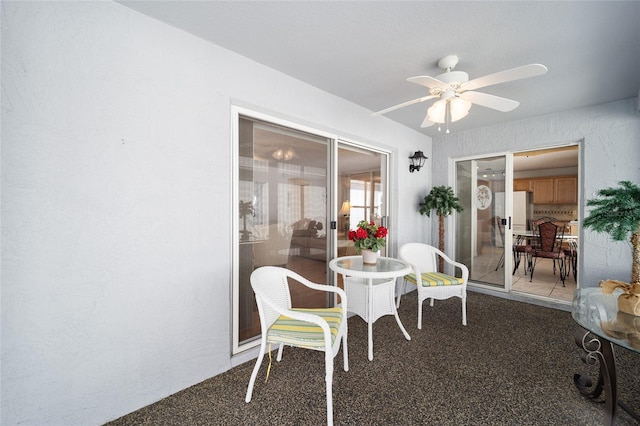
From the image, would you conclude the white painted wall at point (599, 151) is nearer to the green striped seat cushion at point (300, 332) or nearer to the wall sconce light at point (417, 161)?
the wall sconce light at point (417, 161)

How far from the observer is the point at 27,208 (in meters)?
1.40

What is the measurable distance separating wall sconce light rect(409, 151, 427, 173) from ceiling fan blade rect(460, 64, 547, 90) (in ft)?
6.32

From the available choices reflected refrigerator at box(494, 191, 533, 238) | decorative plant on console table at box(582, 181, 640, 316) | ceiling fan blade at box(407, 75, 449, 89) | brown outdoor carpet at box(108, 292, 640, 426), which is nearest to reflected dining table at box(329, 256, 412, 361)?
brown outdoor carpet at box(108, 292, 640, 426)

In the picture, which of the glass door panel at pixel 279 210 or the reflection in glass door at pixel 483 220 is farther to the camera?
the reflection in glass door at pixel 483 220

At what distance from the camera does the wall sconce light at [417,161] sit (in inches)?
154

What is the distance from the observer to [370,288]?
238 centimetres

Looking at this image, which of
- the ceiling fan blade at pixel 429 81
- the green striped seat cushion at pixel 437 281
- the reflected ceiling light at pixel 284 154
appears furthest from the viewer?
the green striped seat cushion at pixel 437 281

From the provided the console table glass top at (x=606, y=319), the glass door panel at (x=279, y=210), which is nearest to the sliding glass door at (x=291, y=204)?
the glass door panel at (x=279, y=210)

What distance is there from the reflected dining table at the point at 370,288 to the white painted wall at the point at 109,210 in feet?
3.52

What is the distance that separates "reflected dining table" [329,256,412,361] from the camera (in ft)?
7.59

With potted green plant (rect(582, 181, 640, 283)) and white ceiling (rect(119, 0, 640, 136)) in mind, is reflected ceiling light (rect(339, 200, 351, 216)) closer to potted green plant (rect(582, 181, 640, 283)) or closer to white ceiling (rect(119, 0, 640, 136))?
white ceiling (rect(119, 0, 640, 136))

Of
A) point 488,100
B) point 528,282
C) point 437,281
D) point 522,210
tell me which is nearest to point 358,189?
point 437,281

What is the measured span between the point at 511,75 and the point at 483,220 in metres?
3.09

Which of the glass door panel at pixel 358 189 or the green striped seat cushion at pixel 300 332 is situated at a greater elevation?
the glass door panel at pixel 358 189
